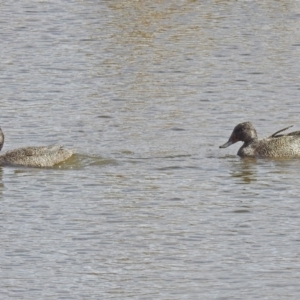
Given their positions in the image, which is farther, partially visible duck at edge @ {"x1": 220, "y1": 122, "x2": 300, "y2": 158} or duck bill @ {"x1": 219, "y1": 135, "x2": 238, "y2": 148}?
duck bill @ {"x1": 219, "y1": 135, "x2": 238, "y2": 148}

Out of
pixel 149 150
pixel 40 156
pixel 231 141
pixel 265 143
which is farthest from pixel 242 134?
pixel 40 156

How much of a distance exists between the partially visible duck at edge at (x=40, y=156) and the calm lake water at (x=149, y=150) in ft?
0.36

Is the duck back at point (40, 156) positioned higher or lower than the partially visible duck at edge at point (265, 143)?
higher

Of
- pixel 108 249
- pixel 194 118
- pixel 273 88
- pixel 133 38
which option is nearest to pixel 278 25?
pixel 133 38

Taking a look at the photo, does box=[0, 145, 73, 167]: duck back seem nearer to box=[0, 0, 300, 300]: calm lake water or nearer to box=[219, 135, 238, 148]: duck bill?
box=[0, 0, 300, 300]: calm lake water

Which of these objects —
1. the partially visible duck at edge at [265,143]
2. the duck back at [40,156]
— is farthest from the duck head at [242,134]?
the duck back at [40,156]

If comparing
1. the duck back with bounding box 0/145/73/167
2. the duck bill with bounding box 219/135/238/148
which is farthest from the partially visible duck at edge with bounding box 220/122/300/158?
the duck back with bounding box 0/145/73/167

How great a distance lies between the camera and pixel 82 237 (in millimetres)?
13375

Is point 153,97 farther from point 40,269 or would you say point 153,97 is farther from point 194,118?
point 40,269

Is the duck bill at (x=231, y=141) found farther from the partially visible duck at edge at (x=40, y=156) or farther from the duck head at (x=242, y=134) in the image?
the partially visible duck at edge at (x=40, y=156)

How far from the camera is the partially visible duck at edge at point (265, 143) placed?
17.5 meters

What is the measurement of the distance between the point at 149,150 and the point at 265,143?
144 centimetres

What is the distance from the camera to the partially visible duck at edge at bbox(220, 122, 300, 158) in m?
17.5

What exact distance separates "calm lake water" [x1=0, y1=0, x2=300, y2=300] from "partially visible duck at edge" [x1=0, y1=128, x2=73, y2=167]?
0.11 m
